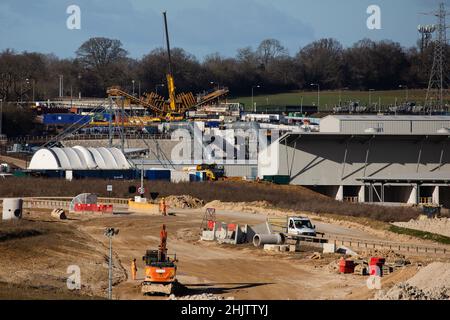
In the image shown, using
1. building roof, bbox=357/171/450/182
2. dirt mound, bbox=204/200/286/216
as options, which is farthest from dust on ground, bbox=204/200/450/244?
building roof, bbox=357/171/450/182

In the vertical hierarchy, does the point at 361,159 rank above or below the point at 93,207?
above

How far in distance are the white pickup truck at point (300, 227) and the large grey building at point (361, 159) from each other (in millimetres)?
24920

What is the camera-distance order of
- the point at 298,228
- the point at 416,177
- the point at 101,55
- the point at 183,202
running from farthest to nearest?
1. the point at 101,55
2. the point at 416,177
3. the point at 183,202
4. the point at 298,228

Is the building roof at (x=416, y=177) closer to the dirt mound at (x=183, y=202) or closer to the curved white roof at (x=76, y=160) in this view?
the dirt mound at (x=183, y=202)

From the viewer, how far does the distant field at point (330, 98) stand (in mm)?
148000

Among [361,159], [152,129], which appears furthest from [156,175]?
[152,129]

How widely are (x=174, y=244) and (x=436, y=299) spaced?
2018cm

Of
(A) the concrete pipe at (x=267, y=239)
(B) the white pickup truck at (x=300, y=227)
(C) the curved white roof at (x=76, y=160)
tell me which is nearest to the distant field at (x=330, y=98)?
(C) the curved white roof at (x=76, y=160)

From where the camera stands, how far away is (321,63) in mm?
166625

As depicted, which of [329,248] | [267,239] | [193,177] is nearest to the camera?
[329,248]

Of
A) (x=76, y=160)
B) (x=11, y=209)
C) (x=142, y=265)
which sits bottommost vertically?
(x=142, y=265)

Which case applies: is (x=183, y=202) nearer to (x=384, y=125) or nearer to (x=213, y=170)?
(x=384, y=125)

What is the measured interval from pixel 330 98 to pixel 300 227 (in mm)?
106936

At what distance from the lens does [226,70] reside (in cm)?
16362
